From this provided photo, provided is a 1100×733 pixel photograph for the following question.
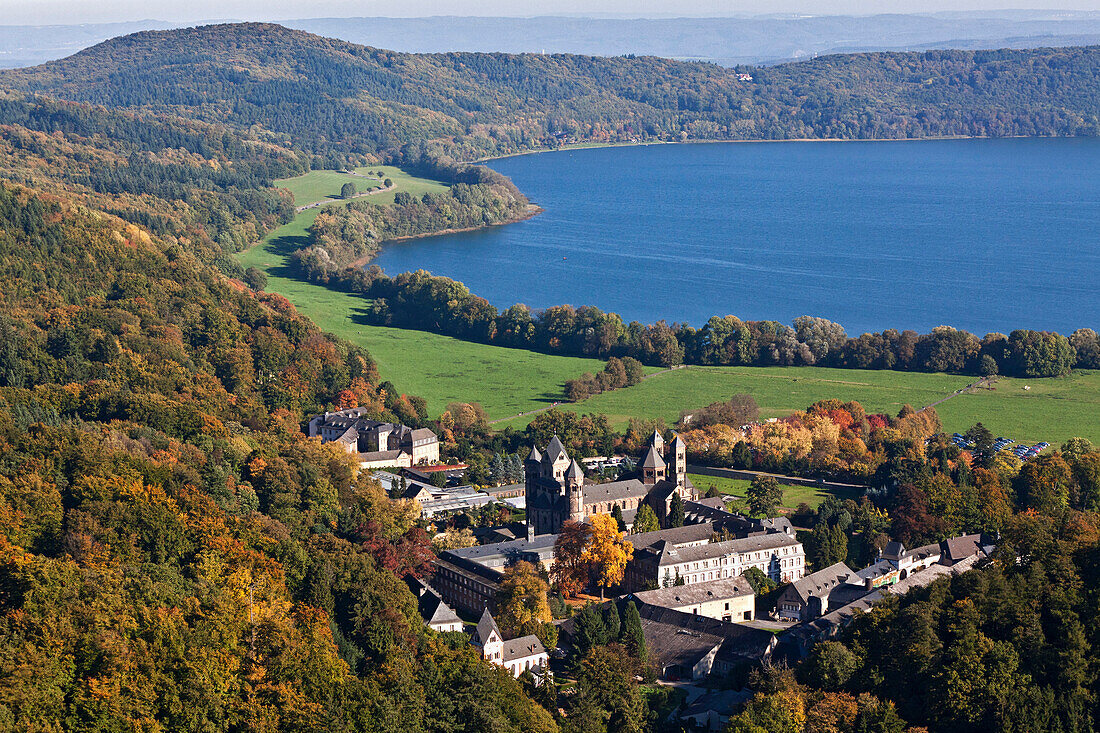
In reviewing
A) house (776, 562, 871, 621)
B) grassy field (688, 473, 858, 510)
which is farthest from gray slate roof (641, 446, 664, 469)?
house (776, 562, 871, 621)

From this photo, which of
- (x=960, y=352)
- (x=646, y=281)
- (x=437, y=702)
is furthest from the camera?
(x=646, y=281)

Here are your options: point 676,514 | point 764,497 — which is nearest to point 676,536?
point 676,514

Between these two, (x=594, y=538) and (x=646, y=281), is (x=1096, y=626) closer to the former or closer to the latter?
(x=594, y=538)

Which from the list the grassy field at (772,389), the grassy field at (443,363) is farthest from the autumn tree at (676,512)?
the grassy field at (443,363)

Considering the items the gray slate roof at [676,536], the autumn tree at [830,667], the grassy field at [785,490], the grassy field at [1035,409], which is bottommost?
the grassy field at [785,490]

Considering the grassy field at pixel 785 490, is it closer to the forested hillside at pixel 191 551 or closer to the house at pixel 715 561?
the house at pixel 715 561

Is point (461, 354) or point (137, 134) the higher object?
point (137, 134)

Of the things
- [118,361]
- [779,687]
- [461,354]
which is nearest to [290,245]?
[461,354]
